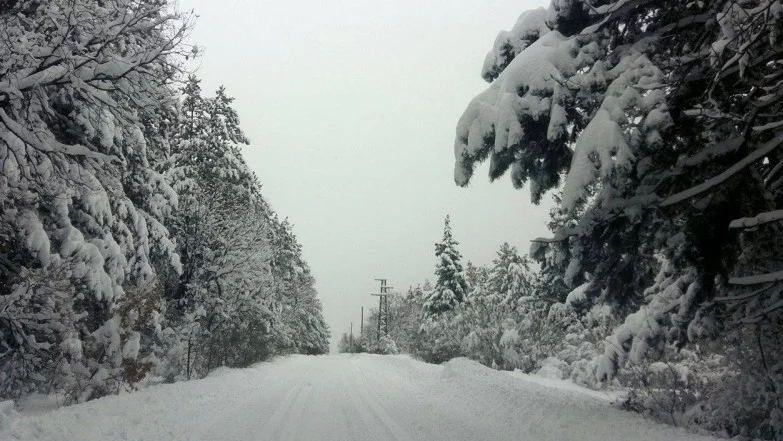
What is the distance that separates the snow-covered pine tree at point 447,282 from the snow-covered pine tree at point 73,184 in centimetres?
2772

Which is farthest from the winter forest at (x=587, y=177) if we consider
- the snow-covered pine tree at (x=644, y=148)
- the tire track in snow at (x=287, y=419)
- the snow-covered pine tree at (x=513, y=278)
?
the snow-covered pine tree at (x=513, y=278)

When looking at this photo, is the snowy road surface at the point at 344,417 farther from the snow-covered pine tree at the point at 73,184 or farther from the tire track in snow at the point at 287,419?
the snow-covered pine tree at the point at 73,184

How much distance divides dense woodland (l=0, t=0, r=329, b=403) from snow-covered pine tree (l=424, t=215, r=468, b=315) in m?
20.8

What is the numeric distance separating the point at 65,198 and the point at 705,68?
10116 mm

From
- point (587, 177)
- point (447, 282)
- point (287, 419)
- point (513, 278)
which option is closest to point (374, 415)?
point (287, 419)

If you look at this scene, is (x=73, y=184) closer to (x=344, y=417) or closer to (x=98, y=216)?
(x=98, y=216)

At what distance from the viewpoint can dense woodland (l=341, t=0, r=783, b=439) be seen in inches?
206

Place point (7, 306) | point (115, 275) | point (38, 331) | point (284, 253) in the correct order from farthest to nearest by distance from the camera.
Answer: point (284, 253) → point (115, 275) → point (38, 331) → point (7, 306)

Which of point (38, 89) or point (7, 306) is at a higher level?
point (38, 89)

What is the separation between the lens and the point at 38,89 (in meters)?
6.14

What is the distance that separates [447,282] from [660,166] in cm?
3359

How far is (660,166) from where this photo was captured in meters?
6.28

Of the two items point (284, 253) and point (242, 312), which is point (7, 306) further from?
point (284, 253)

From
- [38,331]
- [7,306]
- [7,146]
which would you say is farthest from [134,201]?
[7,146]
